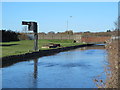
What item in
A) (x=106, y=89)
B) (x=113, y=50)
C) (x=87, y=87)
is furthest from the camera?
(x=87, y=87)

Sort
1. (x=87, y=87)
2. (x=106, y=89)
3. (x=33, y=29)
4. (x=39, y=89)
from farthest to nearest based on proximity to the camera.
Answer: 1. (x=33, y=29)
2. (x=87, y=87)
3. (x=39, y=89)
4. (x=106, y=89)

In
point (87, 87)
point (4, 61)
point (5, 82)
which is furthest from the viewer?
point (4, 61)

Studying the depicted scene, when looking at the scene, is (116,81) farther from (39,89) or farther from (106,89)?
(39,89)

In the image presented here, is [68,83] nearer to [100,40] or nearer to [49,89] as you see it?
[49,89]

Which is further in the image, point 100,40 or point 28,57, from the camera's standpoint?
point 100,40

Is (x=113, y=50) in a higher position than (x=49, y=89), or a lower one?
higher

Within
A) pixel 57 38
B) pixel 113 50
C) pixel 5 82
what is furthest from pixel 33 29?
pixel 57 38

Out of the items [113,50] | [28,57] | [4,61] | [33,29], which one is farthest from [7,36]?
[113,50]

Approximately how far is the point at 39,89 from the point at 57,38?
83.7 m

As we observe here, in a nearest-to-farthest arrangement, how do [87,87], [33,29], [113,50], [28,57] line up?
[113,50] < [87,87] < [28,57] < [33,29]

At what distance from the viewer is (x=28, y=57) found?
27.7 m

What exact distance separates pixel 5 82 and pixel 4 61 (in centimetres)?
892

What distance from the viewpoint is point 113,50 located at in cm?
869

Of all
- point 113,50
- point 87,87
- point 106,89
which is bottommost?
point 87,87
